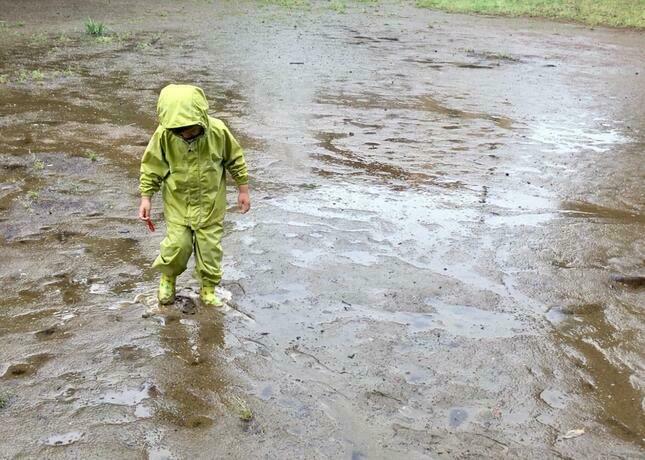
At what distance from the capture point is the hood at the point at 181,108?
13.0 ft

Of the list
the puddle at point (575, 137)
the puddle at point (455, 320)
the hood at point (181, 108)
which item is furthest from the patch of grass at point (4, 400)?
the puddle at point (575, 137)

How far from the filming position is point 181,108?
3.95 meters

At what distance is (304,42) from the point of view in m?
17.5

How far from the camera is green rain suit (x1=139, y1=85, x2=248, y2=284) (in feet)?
13.7

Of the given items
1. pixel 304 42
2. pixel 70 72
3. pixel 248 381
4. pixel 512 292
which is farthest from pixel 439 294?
pixel 304 42

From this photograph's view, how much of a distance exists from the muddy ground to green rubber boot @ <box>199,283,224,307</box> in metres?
0.07

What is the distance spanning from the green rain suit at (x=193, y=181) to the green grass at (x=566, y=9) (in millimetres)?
21641

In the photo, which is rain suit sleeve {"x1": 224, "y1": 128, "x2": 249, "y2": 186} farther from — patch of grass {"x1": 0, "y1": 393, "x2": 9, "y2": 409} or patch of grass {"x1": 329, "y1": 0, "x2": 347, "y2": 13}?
patch of grass {"x1": 329, "y1": 0, "x2": 347, "y2": 13}

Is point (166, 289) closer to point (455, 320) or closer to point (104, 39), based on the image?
point (455, 320)

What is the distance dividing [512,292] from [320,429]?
2181mm

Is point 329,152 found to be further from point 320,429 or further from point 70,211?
point 320,429

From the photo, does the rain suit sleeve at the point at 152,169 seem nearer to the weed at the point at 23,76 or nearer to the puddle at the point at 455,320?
the puddle at the point at 455,320

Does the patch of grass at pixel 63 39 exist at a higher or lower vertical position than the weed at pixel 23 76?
higher

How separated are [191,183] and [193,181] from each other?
0.06 feet
